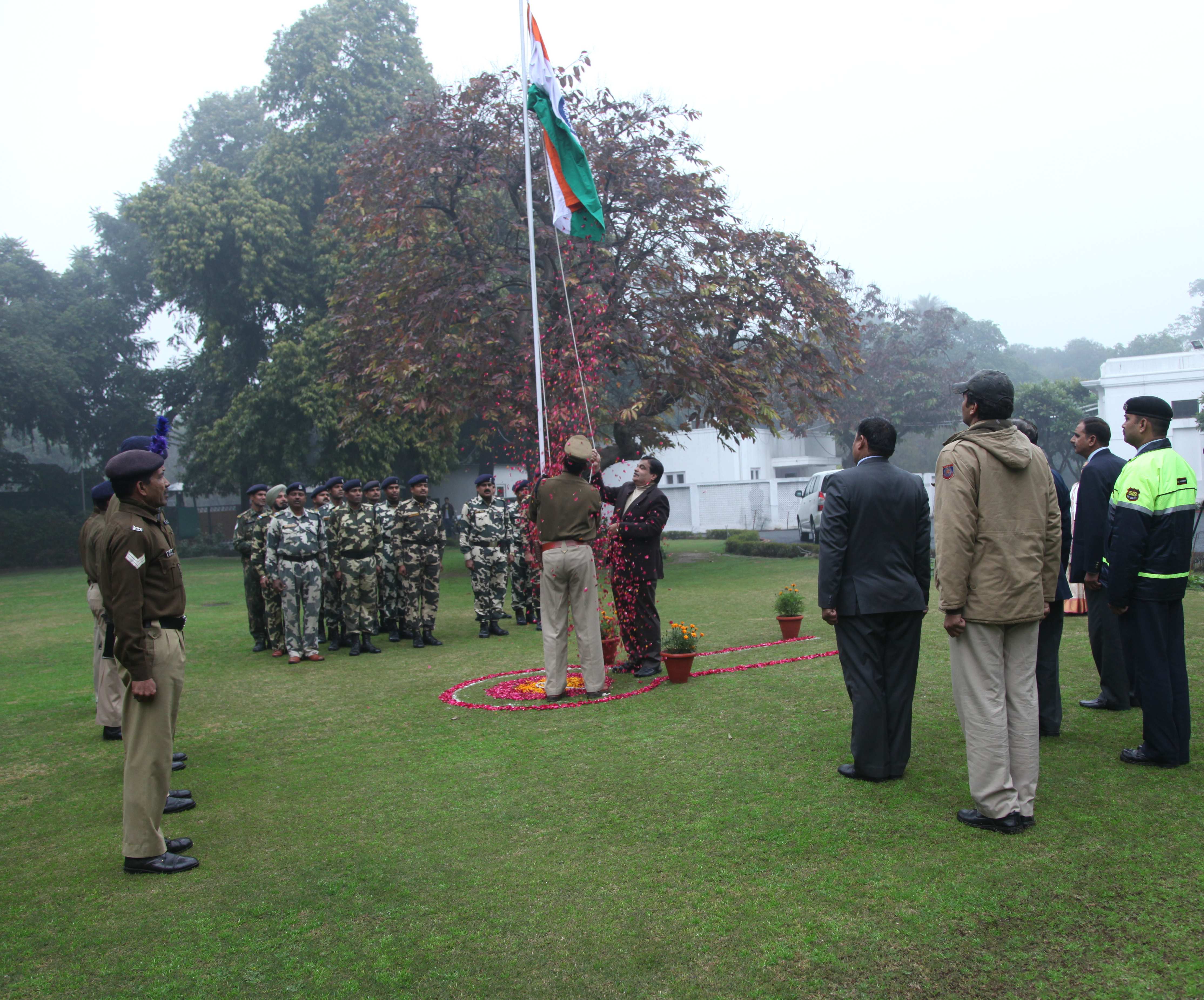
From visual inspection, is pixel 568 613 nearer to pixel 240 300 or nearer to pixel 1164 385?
pixel 240 300

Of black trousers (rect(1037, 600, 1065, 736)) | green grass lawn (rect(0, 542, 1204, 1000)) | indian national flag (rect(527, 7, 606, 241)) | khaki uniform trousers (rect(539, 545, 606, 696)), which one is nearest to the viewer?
green grass lawn (rect(0, 542, 1204, 1000))

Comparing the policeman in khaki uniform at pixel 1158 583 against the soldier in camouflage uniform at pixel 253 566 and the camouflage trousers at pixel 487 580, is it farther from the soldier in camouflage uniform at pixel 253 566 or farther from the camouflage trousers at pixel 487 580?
the soldier in camouflage uniform at pixel 253 566

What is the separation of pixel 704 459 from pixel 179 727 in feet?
109

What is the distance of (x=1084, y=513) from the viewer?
580 cm

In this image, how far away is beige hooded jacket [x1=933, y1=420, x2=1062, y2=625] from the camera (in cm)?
405

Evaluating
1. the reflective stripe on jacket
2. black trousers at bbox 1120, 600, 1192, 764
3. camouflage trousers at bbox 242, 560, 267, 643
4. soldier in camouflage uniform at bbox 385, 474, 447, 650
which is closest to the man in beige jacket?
the reflective stripe on jacket

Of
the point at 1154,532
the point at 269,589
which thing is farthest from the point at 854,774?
the point at 269,589

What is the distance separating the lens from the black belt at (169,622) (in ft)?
13.7

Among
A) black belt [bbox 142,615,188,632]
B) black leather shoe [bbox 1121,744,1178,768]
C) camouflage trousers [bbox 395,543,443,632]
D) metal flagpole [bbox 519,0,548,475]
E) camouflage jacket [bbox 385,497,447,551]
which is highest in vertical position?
metal flagpole [bbox 519,0,548,475]

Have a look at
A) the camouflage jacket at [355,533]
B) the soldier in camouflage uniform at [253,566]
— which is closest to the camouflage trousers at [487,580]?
the camouflage jacket at [355,533]

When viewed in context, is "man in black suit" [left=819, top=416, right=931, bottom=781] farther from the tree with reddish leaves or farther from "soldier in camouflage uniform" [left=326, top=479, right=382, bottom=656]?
the tree with reddish leaves

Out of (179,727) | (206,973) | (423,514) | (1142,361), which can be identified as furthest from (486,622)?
(1142,361)

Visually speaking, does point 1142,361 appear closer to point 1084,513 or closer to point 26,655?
point 1084,513

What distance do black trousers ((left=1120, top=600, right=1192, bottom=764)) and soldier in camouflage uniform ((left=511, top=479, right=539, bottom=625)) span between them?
7202mm
